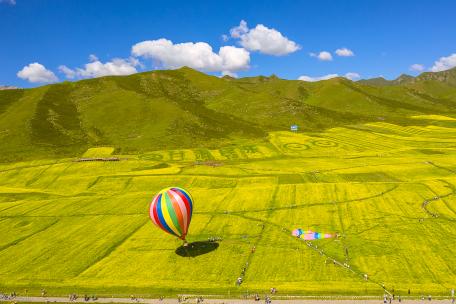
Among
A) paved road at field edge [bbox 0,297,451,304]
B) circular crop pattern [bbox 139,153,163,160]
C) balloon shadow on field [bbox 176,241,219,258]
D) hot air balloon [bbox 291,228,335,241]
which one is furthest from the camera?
circular crop pattern [bbox 139,153,163,160]

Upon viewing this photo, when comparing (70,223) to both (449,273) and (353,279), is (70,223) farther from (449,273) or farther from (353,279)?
(449,273)

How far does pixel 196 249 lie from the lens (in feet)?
251

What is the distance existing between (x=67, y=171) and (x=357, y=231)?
125971 millimetres

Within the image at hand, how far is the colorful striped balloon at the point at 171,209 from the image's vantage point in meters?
66.8

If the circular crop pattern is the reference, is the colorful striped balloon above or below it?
above

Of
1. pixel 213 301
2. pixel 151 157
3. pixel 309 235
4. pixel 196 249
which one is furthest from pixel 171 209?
pixel 151 157

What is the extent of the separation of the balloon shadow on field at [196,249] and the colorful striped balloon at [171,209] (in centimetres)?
805

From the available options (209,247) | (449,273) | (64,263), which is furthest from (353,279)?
(64,263)

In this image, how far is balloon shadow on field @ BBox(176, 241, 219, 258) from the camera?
7475 centimetres

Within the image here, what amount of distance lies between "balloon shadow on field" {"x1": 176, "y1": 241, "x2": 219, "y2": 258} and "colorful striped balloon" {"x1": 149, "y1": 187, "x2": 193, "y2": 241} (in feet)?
26.4

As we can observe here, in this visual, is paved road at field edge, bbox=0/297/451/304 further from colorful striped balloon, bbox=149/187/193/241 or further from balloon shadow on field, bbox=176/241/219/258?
balloon shadow on field, bbox=176/241/219/258

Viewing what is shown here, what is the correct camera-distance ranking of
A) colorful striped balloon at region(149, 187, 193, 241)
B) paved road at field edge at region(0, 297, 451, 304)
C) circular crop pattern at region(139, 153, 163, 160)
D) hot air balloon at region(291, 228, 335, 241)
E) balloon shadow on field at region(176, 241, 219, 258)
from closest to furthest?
paved road at field edge at region(0, 297, 451, 304) → colorful striped balloon at region(149, 187, 193, 241) → balloon shadow on field at region(176, 241, 219, 258) → hot air balloon at region(291, 228, 335, 241) → circular crop pattern at region(139, 153, 163, 160)

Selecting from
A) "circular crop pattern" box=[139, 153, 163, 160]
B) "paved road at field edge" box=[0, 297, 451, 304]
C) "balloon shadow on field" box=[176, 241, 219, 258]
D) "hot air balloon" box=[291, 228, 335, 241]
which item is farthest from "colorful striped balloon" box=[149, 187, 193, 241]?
"circular crop pattern" box=[139, 153, 163, 160]

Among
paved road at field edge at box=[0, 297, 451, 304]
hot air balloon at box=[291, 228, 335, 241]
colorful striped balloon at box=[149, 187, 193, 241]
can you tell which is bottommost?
paved road at field edge at box=[0, 297, 451, 304]
